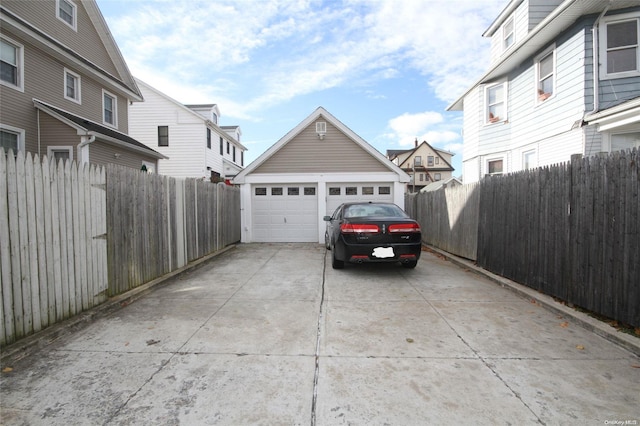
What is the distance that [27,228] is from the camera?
3.64 meters

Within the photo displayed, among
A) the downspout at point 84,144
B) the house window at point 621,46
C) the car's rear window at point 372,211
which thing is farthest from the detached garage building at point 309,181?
the house window at point 621,46

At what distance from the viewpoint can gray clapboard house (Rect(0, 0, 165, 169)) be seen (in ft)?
30.9

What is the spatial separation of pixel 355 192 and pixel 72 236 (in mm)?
9641

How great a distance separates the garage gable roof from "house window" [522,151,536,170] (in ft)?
12.2

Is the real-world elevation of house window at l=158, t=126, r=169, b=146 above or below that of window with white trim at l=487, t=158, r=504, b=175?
above

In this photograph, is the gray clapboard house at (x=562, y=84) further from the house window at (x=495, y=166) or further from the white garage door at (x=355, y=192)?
the white garage door at (x=355, y=192)

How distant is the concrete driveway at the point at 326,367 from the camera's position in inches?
97.0

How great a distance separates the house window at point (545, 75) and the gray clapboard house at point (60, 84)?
44.0 feet

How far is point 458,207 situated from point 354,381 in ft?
23.3

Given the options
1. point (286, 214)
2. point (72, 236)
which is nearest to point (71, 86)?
point (286, 214)

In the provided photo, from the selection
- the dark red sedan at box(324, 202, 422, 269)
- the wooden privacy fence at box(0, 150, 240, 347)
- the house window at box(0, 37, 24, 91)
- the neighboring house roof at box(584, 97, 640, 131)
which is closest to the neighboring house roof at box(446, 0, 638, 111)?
the neighboring house roof at box(584, 97, 640, 131)

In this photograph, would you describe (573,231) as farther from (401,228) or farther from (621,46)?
(621,46)

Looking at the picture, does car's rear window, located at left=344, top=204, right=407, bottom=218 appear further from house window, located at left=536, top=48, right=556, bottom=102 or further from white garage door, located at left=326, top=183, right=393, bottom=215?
house window, located at left=536, top=48, right=556, bottom=102

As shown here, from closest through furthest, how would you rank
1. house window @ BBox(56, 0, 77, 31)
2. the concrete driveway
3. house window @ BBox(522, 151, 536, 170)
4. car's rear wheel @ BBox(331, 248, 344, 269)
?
the concrete driveway → car's rear wheel @ BBox(331, 248, 344, 269) → house window @ BBox(522, 151, 536, 170) → house window @ BBox(56, 0, 77, 31)
